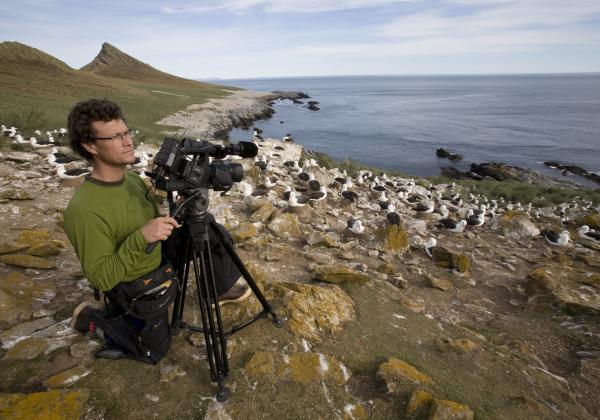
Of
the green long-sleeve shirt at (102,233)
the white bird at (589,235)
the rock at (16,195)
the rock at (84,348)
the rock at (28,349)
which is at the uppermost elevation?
the green long-sleeve shirt at (102,233)

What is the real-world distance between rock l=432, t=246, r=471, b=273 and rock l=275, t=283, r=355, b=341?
4298mm

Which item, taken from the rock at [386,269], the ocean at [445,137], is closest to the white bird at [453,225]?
the rock at [386,269]

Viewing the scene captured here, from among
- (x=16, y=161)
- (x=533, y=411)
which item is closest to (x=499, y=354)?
(x=533, y=411)

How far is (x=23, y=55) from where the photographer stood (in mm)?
42219

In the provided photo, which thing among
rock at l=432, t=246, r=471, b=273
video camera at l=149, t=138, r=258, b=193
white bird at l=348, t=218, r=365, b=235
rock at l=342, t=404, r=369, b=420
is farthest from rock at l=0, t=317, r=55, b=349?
rock at l=432, t=246, r=471, b=273

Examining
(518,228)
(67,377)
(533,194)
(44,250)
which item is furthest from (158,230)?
(533,194)

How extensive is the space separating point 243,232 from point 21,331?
4.37 meters

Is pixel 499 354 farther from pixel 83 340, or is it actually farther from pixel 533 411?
pixel 83 340

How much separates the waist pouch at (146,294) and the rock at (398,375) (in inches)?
96.1

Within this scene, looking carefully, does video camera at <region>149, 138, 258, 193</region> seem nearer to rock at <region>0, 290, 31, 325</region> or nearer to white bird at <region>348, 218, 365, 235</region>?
rock at <region>0, 290, 31, 325</region>

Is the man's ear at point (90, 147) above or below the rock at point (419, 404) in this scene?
above

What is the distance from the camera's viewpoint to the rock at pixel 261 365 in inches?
141

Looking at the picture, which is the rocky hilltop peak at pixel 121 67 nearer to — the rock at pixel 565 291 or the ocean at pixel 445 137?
the ocean at pixel 445 137

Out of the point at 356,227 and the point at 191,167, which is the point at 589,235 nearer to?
the point at 356,227
